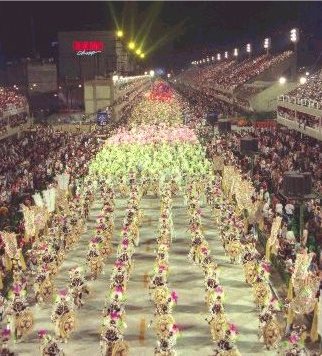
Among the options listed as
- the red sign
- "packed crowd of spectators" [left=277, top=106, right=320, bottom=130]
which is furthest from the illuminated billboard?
"packed crowd of spectators" [left=277, top=106, right=320, bottom=130]

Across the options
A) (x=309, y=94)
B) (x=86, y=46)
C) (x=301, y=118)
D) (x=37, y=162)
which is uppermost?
(x=86, y=46)

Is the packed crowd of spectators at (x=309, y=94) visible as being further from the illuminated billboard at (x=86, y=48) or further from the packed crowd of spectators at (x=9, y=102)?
the illuminated billboard at (x=86, y=48)

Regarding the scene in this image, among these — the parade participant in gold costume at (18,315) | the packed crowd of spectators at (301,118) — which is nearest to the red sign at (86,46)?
the packed crowd of spectators at (301,118)

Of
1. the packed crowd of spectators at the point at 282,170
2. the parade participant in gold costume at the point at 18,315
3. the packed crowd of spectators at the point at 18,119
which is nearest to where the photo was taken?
the parade participant in gold costume at the point at 18,315

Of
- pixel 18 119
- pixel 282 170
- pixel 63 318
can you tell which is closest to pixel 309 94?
pixel 282 170

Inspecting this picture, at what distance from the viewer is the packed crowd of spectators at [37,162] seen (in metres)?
29.4

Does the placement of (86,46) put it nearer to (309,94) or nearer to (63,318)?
(309,94)

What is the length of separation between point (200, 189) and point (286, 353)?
57.3 feet

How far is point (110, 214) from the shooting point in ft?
75.8

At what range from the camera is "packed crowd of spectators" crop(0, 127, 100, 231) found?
29400 millimetres

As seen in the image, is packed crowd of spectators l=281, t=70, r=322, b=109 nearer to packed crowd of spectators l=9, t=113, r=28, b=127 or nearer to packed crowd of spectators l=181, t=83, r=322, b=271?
packed crowd of spectators l=181, t=83, r=322, b=271

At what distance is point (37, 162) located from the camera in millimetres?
38375

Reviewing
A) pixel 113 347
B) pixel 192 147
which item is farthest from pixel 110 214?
pixel 192 147

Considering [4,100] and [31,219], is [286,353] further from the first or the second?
[4,100]
